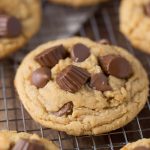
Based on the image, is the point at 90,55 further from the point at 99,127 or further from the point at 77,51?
the point at 99,127

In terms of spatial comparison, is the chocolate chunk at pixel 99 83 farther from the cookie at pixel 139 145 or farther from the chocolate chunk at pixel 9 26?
the chocolate chunk at pixel 9 26

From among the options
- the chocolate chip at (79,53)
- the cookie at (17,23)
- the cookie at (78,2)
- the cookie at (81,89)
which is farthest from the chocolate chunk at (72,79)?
the cookie at (78,2)

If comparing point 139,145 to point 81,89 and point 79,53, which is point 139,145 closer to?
point 81,89

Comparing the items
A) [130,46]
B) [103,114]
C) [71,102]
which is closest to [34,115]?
[71,102]

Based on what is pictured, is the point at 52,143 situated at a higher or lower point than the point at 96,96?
lower

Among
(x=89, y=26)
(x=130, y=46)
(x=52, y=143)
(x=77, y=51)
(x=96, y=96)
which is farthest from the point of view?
(x=89, y=26)

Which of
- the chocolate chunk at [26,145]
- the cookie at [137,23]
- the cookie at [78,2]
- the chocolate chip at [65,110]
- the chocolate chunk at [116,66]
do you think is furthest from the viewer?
the cookie at [78,2]

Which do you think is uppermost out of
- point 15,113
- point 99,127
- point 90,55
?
point 90,55
